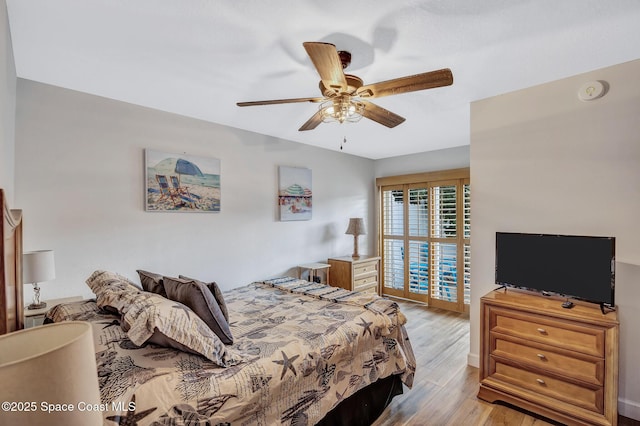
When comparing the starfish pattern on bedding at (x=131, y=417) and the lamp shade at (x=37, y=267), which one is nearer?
the starfish pattern on bedding at (x=131, y=417)

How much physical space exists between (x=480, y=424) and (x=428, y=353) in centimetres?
107

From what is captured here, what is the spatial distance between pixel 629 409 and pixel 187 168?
414 cm

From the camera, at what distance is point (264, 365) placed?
1.56 meters

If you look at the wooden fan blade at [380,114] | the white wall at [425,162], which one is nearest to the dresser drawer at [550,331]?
the wooden fan blade at [380,114]

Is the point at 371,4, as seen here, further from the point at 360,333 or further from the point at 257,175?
the point at 257,175

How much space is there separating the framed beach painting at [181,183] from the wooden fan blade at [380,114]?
194cm

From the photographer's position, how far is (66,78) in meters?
2.38

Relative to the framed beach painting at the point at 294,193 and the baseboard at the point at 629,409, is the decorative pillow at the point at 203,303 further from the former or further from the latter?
the baseboard at the point at 629,409

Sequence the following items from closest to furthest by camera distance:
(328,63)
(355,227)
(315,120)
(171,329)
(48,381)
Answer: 1. (48,381)
2. (171,329)
3. (328,63)
4. (315,120)
5. (355,227)

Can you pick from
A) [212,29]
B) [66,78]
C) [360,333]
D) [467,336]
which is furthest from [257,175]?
[467,336]

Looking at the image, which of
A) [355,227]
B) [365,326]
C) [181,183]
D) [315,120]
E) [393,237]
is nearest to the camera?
[365,326]

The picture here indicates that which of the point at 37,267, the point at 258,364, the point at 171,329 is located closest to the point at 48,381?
the point at 171,329

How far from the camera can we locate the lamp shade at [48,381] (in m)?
0.56

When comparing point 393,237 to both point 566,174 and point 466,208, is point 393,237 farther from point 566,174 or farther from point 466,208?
point 566,174
